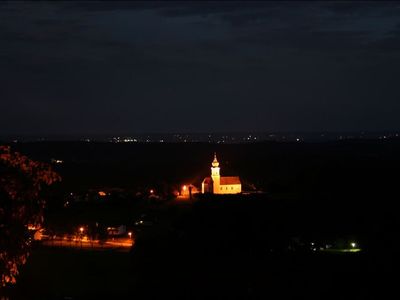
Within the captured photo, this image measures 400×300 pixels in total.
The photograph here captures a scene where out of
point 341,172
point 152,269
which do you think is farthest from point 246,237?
point 341,172

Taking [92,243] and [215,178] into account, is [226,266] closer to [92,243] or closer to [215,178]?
[92,243]

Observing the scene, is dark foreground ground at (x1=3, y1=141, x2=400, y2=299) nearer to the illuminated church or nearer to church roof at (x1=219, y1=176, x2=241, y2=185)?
the illuminated church

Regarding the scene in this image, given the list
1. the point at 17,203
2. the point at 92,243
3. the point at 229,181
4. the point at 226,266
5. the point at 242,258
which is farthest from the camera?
the point at 229,181

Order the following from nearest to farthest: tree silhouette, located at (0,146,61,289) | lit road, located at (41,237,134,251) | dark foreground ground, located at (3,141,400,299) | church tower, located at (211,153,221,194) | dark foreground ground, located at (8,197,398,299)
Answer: tree silhouette, located at (0,146,61,289) < dark foreground ground, located at (8,197,398,299) < dark foreground ground, located at (3,141,400,299) < lit road, located at (41,237,134,251) < church tower, located at (211,153,221,194)

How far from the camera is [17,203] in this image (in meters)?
7.09

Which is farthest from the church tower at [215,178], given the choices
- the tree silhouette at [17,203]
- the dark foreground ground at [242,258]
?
the tree silhouette at [17,203]

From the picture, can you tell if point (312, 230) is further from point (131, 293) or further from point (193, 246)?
point (131, 293)

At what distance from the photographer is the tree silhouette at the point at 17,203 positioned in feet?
23.0

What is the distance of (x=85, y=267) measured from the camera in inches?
1098

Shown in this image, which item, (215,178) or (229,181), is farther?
(215,178)

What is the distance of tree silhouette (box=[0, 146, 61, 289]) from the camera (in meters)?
7.00

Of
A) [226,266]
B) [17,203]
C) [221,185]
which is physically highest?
[221,185]

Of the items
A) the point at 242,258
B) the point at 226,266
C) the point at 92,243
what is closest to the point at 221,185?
the point at 92,243

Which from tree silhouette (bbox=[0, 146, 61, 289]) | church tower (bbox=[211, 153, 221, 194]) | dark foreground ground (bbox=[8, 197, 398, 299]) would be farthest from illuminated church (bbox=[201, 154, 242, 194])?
tree silhouette (bbox=[0, 146, 61, 289])
